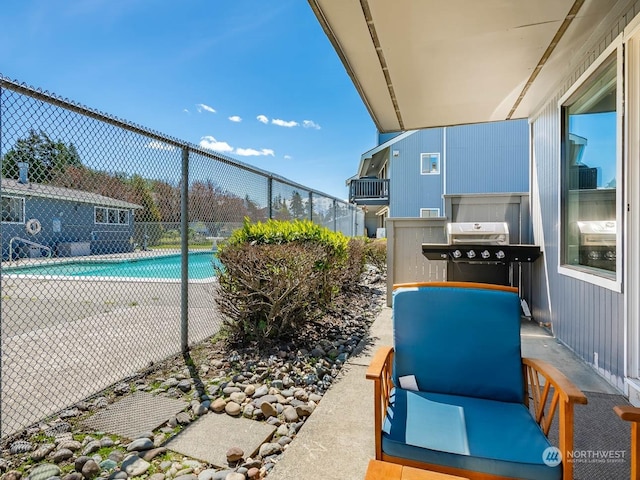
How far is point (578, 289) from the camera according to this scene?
11.2 feet

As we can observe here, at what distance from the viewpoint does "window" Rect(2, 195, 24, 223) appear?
2.10 metres

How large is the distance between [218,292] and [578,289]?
147 inches

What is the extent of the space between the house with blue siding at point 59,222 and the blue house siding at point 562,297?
164 inches

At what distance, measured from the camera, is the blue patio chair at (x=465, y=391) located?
1423mm

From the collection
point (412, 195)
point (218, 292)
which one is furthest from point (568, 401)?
point (412, 195)

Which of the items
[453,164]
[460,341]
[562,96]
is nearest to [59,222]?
[460,341]

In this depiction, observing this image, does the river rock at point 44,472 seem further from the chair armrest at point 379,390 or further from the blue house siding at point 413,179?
the blue house siding at point 413,179

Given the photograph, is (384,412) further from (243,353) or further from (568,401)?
(243,353)

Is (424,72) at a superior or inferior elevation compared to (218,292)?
superior

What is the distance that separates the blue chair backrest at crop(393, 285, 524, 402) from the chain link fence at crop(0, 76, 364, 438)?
2327 mm

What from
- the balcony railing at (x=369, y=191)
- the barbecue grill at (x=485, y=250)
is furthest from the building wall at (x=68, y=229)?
the balcony railing at (x=369, y=191)

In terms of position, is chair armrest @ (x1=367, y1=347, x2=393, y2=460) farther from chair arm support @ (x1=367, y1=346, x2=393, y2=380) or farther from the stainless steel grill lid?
the stainless steel grill lid

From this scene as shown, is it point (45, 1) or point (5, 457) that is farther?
point (45, 1)

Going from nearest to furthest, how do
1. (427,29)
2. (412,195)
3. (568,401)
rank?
(568,401) < (427,29) < (412,195)
